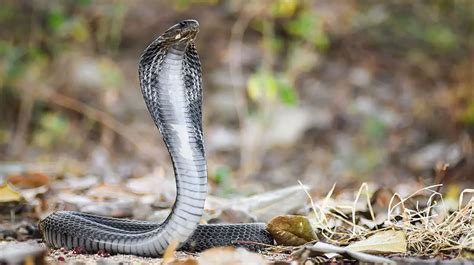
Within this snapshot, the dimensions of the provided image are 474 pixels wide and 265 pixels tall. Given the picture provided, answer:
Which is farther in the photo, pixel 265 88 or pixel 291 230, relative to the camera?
pixel 265 88

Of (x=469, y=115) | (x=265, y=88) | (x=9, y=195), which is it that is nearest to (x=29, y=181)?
(x=9, y=195)

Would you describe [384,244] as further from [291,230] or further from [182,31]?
[182,31]

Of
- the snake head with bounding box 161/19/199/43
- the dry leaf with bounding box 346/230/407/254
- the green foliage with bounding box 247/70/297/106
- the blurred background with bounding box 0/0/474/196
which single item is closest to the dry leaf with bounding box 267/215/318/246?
the dry leaf with bounding box 346/230/407/254

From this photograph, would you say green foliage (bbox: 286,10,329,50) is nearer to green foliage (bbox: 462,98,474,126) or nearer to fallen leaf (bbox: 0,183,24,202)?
green foliage (bbox: 462,98,474,126)

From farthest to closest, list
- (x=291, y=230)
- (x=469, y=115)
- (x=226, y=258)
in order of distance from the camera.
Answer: (x=469, y=115)
(x=291, y=230)
(x=226, y=258)

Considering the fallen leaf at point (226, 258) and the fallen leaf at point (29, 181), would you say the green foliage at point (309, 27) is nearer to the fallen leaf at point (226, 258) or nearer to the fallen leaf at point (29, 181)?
the fallen leaf at point (29, 181)

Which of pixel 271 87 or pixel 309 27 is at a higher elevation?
pixel 309 27
